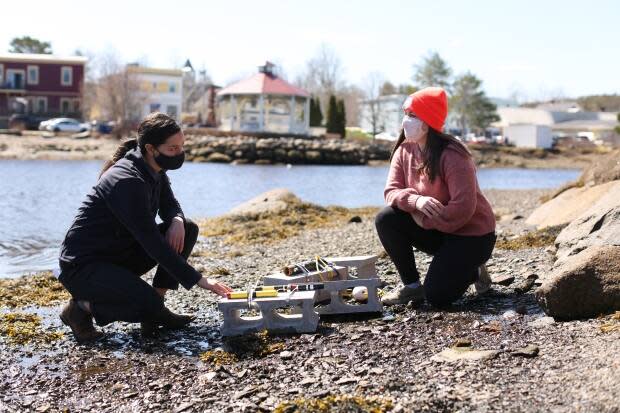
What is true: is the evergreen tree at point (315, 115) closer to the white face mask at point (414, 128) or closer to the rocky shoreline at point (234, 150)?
the rocky shoreline at point (234, 150)

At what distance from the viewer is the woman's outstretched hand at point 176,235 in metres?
5.87

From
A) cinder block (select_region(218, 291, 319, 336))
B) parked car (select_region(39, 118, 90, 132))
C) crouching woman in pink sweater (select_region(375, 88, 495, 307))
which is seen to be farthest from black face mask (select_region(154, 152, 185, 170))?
parked car (select_region(39, 118, 90, 132))

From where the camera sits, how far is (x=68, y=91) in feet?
235

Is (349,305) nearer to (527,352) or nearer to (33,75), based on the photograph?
(527,352)

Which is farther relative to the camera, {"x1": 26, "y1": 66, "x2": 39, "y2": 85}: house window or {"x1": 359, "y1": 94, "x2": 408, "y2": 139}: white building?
{"x1": 359, "y1": 94, "x2": 408, "y2": 139}: white building

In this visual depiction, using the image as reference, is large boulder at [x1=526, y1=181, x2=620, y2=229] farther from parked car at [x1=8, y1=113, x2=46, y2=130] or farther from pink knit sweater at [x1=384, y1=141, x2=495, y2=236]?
parked car at [x1=8, y1=113, x2=46, y2=130]

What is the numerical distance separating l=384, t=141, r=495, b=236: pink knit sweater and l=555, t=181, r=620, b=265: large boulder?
30.8 inches

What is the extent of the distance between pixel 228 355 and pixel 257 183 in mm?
29922

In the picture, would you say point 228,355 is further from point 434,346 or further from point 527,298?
point 527,298

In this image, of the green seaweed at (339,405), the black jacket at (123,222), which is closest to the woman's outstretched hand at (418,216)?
the black jacket at (123,222)

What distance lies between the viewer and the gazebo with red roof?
59031mm

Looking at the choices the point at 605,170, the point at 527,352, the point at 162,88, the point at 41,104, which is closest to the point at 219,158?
the point at 41,104

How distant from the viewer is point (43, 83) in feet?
234

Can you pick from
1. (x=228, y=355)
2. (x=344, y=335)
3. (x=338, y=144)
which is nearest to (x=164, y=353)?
(x=228, y=355)
